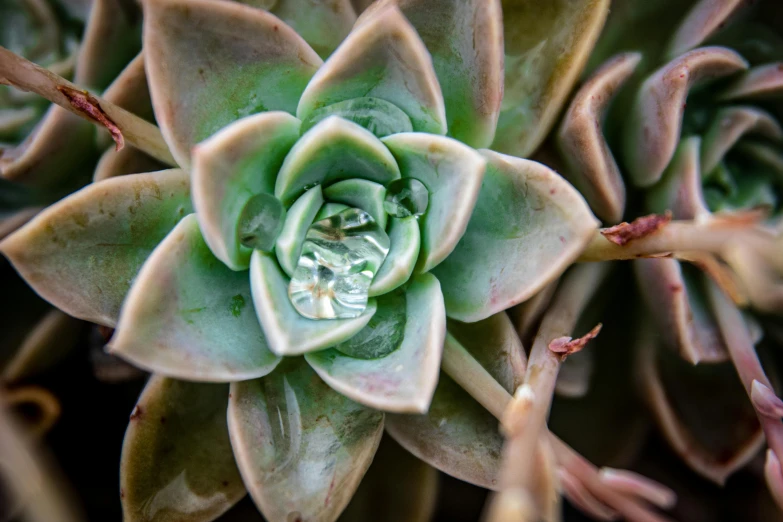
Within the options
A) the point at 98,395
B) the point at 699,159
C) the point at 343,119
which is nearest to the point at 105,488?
the point at 98,395

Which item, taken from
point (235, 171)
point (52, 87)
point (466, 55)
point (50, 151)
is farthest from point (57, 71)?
point (466, 55)

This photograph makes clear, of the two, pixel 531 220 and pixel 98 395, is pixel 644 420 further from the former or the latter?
pixel 98 395

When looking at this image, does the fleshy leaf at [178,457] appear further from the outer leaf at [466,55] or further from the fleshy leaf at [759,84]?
the fleshy leaf at [759,84]

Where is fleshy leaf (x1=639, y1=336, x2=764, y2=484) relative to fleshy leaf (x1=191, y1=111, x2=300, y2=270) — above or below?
below

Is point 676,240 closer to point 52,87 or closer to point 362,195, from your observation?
point 362,195

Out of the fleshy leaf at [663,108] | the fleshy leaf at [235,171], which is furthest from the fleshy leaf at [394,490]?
the fleshy leaf at [663,108]

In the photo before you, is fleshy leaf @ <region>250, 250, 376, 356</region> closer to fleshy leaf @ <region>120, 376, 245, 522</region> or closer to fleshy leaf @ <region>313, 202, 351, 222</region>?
fleshy leaf @ <region>313, 202, 351, 222</region>

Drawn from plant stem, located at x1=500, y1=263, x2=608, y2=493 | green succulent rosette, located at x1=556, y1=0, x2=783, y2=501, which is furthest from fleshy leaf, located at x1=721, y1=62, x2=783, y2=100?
plant stem, located at x1=500, y1=263, x2=608, y2=493
